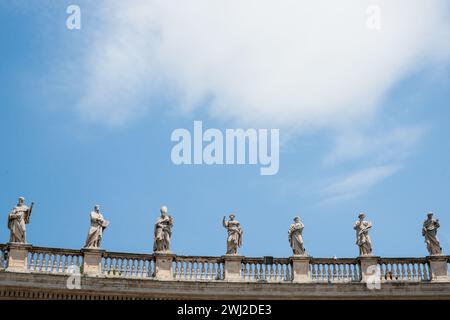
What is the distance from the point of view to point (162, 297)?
112 ft

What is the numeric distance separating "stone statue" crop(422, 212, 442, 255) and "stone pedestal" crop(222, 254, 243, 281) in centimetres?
930

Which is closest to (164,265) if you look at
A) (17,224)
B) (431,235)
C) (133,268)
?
(133,268)

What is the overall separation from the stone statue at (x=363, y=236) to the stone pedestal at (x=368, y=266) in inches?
13.9

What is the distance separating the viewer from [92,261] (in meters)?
34.0

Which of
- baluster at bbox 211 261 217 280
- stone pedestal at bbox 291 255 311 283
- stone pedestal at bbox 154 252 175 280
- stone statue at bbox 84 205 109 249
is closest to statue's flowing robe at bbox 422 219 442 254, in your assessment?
stone pedestal at bbox 291 255 311 283

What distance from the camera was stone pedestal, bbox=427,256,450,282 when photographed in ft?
116

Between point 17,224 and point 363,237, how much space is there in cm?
1661

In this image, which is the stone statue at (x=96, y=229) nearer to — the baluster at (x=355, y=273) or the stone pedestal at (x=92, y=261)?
the stone pedestal at (x=92, y=261)

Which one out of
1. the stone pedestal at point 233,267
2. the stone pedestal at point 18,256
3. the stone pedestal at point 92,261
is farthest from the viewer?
the stone pedestal at point 233,267

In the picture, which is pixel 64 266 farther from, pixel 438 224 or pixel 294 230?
pixel 438 224

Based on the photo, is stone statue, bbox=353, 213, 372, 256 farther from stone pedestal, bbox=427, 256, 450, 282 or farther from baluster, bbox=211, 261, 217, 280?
baluster, bbox=211, 261, 217, 280

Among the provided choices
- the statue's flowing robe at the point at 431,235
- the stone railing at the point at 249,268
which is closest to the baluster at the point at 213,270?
the stone railing at the point at 249,268

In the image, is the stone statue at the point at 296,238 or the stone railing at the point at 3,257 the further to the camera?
the stone statue at the point at 296,238

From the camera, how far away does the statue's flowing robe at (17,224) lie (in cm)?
3359
